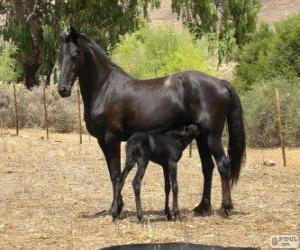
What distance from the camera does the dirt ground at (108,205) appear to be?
8.02 metres

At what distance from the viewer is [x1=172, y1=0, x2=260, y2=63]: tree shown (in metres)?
29.4

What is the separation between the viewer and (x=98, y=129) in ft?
29.8

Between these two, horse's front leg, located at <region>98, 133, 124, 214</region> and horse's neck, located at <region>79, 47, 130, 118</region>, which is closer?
horse's front leg, located at <region>98, 133, 124, 214</region>

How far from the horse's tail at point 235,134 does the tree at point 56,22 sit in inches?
725

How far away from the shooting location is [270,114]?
68.0 feet

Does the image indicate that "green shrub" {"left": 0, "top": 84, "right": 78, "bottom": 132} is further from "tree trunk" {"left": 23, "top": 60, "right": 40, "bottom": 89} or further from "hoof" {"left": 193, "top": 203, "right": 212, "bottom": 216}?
"hoof" {"left": 193, "top": 203, "right": 212, "bottom": 216}

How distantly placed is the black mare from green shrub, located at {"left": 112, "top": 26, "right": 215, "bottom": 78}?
2082cm

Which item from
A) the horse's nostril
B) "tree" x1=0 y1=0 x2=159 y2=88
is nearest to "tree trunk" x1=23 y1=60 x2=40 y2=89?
"tree" x1=0 y1=0 x2=159 y2=88

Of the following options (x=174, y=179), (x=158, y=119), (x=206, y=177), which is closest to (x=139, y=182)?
(x=174, y=179)

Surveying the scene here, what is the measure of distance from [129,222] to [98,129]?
3.99 ft

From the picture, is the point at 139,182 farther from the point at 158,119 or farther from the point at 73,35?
the point at 73,35

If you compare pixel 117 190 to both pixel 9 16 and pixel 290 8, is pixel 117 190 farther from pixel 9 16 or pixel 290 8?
pixel 290 8

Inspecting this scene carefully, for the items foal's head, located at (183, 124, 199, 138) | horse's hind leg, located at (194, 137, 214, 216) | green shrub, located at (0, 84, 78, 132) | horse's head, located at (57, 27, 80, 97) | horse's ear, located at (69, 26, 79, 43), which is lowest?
green shrub, located at (0, 84, 78, 132)

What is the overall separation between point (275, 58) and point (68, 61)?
54.0 feet
